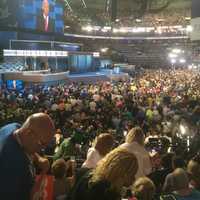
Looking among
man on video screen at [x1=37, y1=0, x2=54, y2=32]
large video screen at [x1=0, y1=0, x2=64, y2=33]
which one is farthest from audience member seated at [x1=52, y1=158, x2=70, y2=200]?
man on video screen at [x1=37, y1=0, x2=54, y2=32]

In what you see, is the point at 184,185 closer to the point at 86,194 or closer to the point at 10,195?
the point at 86,194

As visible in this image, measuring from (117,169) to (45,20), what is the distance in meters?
43.4

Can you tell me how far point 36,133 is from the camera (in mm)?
2883

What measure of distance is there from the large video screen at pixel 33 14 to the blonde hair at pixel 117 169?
37.5 m

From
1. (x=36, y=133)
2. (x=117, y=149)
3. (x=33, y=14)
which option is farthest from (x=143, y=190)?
(x=33, y=14)

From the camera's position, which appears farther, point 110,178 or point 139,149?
point 139,149

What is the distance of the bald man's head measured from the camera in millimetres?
2883

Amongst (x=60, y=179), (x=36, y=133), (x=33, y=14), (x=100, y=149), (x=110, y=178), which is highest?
(x=33, y=14)

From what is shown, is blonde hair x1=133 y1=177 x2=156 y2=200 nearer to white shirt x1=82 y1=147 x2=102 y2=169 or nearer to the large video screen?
white shirt x1=82 y1=147 x2=102 y2=169

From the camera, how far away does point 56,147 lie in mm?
9492

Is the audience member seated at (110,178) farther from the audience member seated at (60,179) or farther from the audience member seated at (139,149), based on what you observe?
the audience member seated at (139,149)

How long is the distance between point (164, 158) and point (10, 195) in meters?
3.69

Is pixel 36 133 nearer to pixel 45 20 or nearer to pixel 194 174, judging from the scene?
pixel 194 174

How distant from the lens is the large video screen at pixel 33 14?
40.2m
